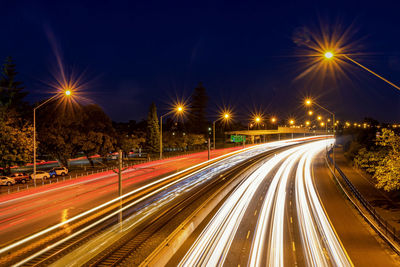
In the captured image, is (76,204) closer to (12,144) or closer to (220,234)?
(220,234)

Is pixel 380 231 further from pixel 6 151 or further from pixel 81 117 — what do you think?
pixel 81 117

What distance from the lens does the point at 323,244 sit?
647 inches

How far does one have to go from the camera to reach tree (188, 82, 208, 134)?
341 feet

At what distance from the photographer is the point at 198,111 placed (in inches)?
4195

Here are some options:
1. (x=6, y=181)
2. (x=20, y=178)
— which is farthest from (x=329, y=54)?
(x=20, y=178)

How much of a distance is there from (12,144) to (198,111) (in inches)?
3019

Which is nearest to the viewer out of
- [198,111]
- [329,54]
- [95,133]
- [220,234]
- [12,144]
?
[329,54]

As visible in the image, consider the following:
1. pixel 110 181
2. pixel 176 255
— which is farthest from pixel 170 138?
pixel 176 255

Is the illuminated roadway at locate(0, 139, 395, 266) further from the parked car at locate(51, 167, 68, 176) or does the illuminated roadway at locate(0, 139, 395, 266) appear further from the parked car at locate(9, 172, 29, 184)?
the parked car at locate(51, 167, 68, 176)

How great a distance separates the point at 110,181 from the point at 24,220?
15.4 m

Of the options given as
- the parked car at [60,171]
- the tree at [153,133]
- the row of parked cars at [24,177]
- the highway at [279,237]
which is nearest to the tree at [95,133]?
the parked car at [60,171]

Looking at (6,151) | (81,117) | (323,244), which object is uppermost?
(81,117)

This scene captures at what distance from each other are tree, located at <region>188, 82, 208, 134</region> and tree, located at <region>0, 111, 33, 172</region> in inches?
2781

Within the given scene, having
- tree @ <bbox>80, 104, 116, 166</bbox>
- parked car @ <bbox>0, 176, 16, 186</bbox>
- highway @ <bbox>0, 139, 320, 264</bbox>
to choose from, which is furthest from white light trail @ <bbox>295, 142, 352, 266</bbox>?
tree @ <bbox>80, 104, 116, 166</bbox>
